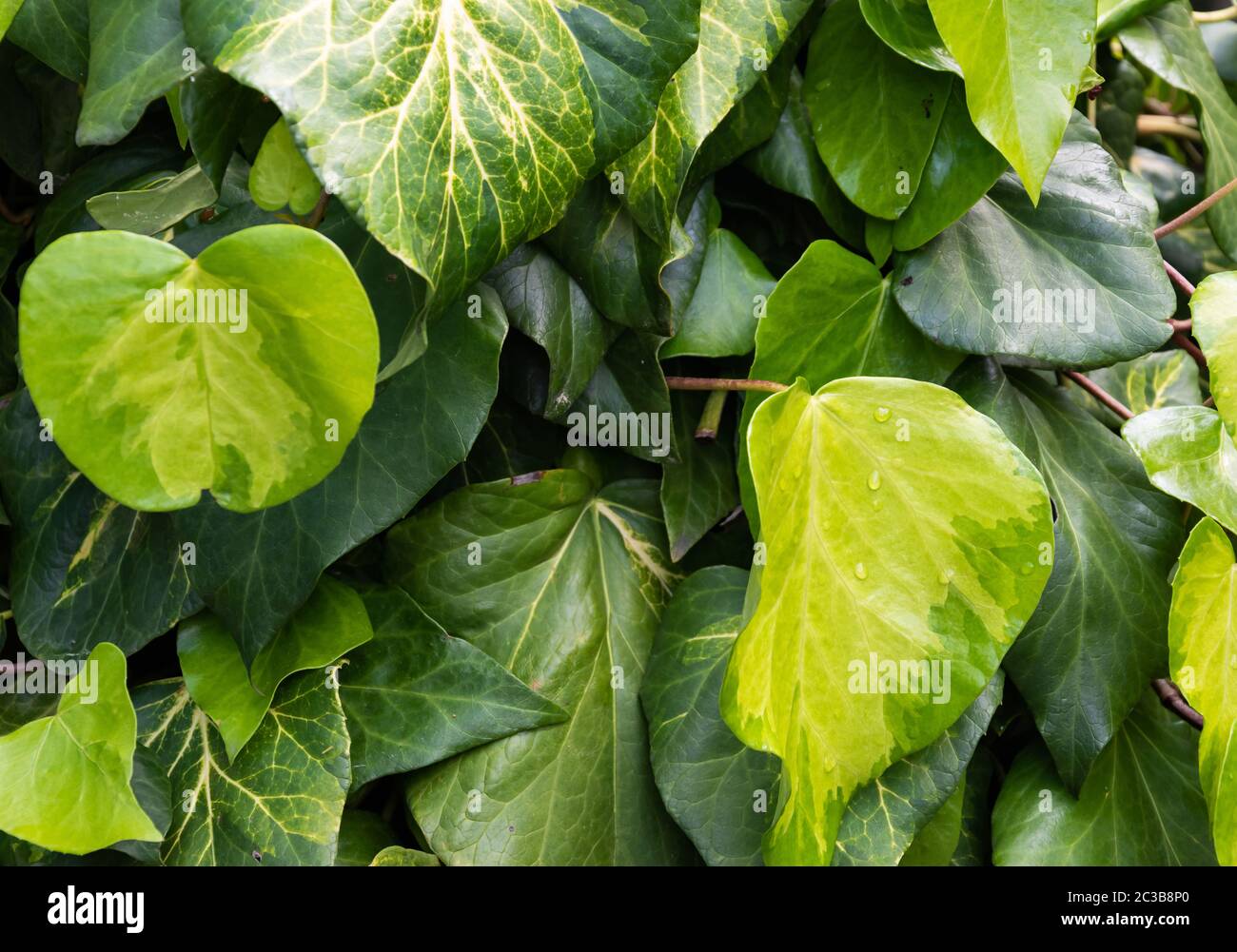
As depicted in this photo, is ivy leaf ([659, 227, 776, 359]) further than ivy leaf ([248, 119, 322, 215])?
Yes

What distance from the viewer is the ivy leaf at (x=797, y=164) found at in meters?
0.71

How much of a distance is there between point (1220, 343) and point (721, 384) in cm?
31

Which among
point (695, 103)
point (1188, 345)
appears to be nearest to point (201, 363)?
point (695, 103)

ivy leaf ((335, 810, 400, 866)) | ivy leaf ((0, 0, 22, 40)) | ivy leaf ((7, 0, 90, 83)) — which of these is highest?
ivy leaf ((0, 0, 22, 40))

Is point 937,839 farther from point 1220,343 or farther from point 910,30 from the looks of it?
point 910,30

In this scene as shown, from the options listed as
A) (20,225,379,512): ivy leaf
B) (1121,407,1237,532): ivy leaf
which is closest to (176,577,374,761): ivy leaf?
(20,225,379,512): ivy leaf

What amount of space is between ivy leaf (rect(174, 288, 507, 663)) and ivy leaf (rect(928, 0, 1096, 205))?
1.01 feet

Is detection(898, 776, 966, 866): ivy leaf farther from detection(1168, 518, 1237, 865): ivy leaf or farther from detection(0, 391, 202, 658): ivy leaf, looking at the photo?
detection(0, 391, 202, 658): ivy leaf

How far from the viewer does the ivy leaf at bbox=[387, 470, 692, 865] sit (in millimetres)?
649

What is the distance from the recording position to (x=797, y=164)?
0.71 metres

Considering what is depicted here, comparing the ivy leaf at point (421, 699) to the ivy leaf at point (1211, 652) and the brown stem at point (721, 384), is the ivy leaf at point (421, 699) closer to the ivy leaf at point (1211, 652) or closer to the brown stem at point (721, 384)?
the brown stem at point (721, 384)

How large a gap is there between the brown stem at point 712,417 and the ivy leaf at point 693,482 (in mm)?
10

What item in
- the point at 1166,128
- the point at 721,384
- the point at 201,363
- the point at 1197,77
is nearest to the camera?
the point at 201,363
